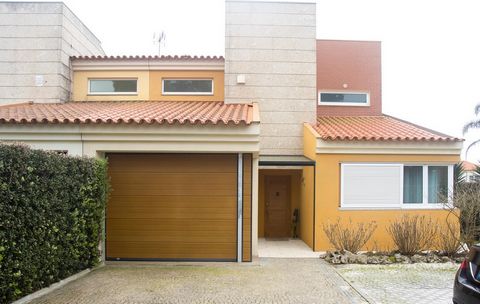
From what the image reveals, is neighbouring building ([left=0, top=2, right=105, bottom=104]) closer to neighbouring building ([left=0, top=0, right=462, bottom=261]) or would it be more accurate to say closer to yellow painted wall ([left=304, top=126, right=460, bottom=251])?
neighbouring building ([left=0, top=0, right=462, bottom=261])

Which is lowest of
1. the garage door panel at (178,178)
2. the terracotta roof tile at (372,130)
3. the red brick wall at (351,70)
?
the garage door panel at (178,178)

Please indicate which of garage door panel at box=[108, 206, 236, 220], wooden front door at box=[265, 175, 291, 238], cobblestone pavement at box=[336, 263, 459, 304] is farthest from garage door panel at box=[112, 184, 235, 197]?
wooden front door at box=[265, 175, 291, 238]

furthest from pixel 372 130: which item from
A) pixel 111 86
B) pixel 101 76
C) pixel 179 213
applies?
pixel 101 76

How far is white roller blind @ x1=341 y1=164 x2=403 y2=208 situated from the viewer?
1252cm

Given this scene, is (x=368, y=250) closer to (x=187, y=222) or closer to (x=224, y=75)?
(x=187, y=222)

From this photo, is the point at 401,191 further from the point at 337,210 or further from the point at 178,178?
the point at 178,178

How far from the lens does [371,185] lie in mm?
12523

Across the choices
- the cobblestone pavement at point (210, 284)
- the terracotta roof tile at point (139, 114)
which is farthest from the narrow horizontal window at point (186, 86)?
the cobblestone pavement at point (210, 284)

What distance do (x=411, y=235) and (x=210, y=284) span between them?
18.4 ft

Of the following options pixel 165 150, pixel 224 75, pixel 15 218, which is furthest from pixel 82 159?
pixel 224 75

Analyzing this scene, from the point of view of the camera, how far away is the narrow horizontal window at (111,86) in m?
16.0

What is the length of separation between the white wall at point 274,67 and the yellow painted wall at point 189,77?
1279 millimetres

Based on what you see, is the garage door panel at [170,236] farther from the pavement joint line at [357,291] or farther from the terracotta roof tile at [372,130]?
the terracotta roof tile at [372,130]

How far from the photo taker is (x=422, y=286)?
8406 mm
